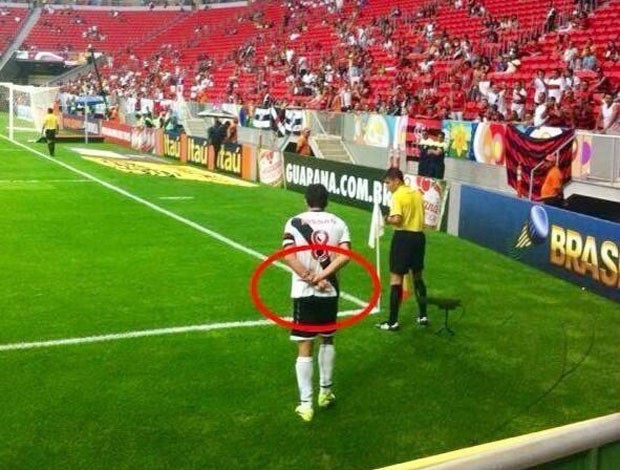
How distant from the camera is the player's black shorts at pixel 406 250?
9500 mm

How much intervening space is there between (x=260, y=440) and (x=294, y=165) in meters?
17.0

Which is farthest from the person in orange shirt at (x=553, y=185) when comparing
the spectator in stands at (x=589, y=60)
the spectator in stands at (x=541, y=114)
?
the spectator in stands at (x=589, y=60)

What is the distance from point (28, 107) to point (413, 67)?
109 feet

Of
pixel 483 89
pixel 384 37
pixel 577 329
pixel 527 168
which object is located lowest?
pixel 577 329

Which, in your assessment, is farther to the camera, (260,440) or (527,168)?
(527,168)

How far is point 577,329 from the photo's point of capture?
33.0 ft

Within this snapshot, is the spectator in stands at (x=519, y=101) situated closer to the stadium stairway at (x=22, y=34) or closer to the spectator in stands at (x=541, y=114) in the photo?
the spectator in stands at (x=541, y=114)

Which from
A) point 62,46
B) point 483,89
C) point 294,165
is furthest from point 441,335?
point 62,46

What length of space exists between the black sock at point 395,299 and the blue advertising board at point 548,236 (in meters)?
3.72

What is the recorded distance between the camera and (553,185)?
1777cm

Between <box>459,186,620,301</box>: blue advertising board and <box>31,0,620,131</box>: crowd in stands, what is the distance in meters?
5.00

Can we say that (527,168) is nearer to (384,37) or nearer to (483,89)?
(483,89)

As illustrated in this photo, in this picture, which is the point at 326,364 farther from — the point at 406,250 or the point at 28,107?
the point at 28,107

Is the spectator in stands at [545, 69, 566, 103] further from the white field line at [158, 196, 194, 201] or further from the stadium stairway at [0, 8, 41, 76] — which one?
the stadium stairway at [0, 8, 41, 76]
